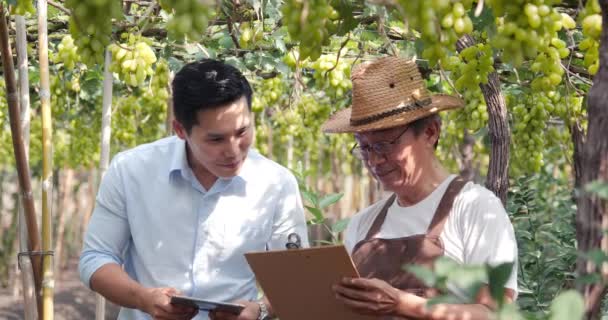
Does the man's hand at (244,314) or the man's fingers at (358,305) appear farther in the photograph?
the man's hand at (244,314)

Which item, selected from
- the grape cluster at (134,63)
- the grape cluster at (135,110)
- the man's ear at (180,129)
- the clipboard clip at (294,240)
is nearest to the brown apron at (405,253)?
the clipboard clip at (294,240)

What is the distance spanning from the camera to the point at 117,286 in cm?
263

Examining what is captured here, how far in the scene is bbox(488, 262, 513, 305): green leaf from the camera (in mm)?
1229

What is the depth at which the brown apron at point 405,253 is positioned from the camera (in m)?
2.22

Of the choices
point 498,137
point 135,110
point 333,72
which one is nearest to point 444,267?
point 498,137

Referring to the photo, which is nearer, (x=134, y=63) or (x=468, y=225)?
(x=468, y=225)

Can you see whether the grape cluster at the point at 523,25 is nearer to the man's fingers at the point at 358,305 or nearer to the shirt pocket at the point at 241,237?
the man's fingers at the point at 358,305

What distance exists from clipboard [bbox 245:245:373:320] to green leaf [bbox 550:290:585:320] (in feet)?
2.96

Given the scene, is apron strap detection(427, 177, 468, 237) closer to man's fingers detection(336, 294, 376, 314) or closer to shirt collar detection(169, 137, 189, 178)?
A: man's fingers detection(336, 294, 376, 314)

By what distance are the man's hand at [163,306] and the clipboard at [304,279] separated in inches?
9.9

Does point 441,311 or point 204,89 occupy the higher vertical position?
point 204,89

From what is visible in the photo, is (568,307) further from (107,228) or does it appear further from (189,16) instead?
(107,228)

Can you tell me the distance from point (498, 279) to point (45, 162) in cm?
218

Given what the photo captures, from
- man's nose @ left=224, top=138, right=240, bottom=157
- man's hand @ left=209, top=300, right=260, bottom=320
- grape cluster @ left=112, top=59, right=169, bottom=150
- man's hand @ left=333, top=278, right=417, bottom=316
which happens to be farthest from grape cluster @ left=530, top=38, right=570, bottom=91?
grape cluster @ left=112, top=59, right=169, bottom=150
